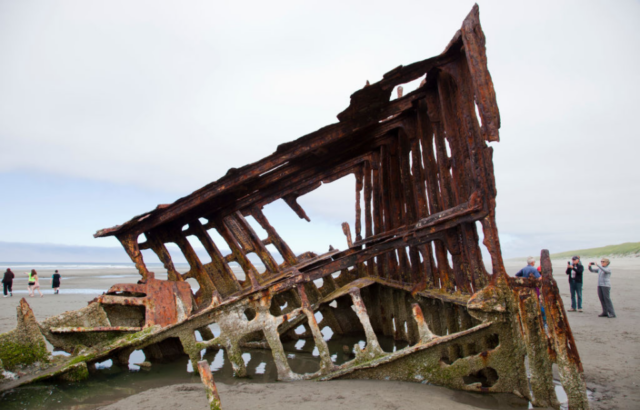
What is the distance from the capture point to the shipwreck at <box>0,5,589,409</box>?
3617 millimetres

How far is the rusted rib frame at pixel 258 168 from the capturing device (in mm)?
5090

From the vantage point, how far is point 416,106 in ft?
17.3

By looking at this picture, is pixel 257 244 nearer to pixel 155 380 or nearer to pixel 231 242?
pixel 231 242

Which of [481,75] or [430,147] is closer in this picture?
[481,75]

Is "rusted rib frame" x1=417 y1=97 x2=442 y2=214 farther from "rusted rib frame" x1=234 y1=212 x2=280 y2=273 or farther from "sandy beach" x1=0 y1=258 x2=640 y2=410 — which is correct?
"rusted rib frame" x1=234 y1=212 x2=280 y2=273

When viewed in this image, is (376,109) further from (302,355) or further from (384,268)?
(302,355)

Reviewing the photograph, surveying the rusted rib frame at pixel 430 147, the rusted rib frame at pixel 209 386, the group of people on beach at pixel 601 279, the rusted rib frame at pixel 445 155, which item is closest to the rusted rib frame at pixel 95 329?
the rusted rib frame at pixel 209 386

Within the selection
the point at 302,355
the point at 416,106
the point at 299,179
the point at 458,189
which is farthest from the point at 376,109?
the point at 302,355

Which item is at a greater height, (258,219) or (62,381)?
(258,219)

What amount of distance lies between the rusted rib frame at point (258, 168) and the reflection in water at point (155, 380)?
201 centimetres

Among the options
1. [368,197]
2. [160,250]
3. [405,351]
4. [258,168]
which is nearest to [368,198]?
[368,197]

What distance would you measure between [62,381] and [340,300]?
4.21 meters

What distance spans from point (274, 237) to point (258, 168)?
1658mm

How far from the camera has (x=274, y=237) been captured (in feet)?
21.8
